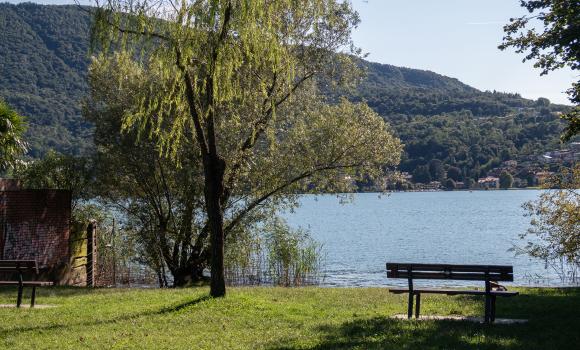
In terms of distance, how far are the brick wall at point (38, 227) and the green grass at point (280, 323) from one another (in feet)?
13.9

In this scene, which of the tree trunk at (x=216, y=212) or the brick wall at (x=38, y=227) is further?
the brick wall at (x=38, y=227)

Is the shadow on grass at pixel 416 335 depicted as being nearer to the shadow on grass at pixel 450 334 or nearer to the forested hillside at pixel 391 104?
the shadow on grass at pixel 450 334

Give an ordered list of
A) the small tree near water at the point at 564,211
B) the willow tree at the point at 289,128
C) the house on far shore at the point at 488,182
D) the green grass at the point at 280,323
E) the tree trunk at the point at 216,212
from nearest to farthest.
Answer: the green grass at the point at 280,323
the tree trunk at the point at 216,212
the small tree near water at the point at 564,211
the willow tree at the point at 289,128
the house on far shore at the point at 488,182

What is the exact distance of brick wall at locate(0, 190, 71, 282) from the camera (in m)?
17.7

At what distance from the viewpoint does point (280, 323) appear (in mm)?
9984

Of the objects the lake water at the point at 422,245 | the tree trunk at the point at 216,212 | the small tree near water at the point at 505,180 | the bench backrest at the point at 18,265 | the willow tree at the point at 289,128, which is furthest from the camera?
the small tree near water at the point at 505,180

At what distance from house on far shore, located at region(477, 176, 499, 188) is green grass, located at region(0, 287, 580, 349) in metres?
79.0

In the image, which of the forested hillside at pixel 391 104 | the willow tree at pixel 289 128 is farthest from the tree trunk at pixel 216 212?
the forested hillside at pixel 391 104

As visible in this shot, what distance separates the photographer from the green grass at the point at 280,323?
835 centimetres

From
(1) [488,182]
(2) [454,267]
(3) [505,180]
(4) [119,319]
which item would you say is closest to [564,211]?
(2) [454,267]

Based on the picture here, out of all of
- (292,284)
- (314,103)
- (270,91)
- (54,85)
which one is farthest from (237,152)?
(54,85)

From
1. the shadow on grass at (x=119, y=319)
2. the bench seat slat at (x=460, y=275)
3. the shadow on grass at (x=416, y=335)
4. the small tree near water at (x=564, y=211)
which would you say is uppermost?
the small tree near water at (x=564, y=211)

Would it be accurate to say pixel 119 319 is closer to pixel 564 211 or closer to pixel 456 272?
pixel 456 272

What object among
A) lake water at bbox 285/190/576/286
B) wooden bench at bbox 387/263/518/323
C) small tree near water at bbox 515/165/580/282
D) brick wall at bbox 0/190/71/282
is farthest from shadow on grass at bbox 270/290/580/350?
lake water at bbox 285/190/576/286
